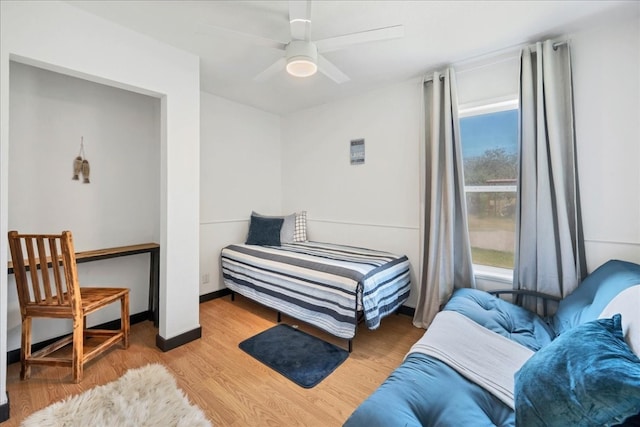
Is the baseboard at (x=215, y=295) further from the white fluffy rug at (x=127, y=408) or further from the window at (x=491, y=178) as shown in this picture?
the window at (x=491, y=178)

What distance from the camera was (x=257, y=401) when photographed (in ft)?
5.73

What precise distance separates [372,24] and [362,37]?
44cm

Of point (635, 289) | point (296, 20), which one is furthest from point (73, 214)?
point (635, 289)

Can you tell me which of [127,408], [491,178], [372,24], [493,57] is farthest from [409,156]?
[127,408]

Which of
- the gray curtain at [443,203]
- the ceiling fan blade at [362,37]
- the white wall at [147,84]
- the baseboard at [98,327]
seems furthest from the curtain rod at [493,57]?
the baseboard at [98,327]

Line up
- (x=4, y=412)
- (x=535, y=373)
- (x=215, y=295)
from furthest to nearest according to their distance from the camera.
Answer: (x=215, y=295)
(x=4, y=412)
(x=535, y=373)

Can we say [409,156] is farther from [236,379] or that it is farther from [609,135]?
[236,379]

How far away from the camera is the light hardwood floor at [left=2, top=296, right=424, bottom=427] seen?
1.66m

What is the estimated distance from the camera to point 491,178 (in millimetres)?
2615

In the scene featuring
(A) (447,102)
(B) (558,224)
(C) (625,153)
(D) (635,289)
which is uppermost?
(A) (447,102)

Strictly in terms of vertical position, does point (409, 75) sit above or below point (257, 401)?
above

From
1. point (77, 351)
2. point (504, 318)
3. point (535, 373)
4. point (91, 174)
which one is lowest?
point (77, 351)

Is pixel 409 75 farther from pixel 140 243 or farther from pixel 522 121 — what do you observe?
pixel 140 243

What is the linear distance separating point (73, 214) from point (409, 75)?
→ 11.0 feet
